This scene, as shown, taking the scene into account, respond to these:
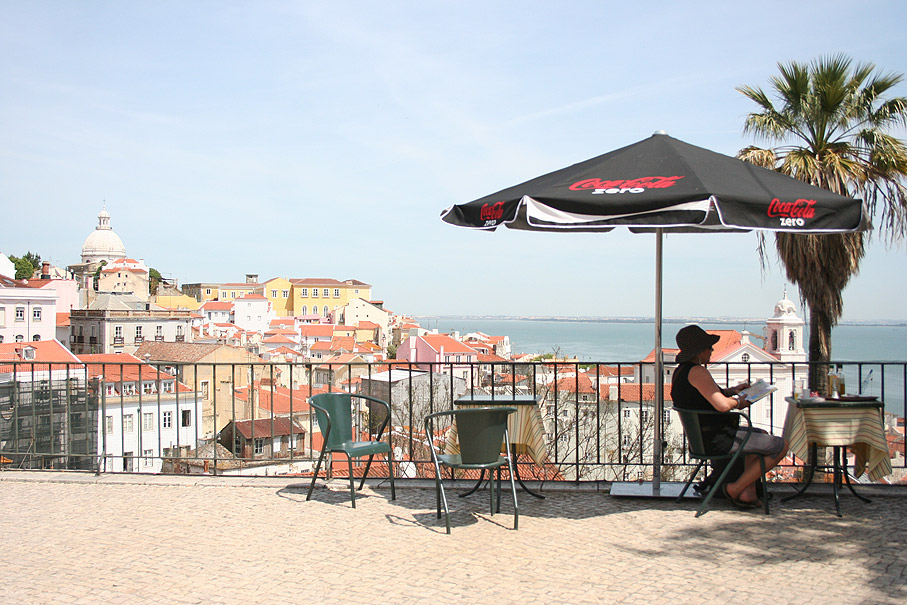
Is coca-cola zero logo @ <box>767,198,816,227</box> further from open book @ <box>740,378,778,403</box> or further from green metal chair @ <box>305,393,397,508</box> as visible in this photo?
green metal chair @ <box>305,393,397,508</box>

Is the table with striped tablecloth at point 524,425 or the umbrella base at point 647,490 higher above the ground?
the table with striped tablecloth at point 524,425

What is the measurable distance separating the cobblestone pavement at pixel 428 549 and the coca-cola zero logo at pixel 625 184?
2406 millimetres

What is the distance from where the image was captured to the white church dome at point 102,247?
139 m

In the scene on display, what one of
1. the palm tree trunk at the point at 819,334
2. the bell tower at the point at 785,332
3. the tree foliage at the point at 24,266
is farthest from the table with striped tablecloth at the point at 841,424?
the tree foliage at the point at 24,266

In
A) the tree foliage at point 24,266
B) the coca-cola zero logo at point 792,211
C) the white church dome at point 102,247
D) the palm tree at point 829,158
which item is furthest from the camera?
the white church dome at point 102,247

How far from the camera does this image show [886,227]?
12766 mm

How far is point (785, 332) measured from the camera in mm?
48938

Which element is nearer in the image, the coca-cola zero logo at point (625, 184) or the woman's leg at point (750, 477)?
the coca-cola zero logo at point (625, 184)

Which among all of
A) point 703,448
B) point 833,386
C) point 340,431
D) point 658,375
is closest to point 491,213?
point 658,375

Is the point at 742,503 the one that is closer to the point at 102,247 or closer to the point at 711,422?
the point at 711,422

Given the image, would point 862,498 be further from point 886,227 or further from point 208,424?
point 208,424

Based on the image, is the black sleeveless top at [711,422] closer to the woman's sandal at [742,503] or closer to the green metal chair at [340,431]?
the woman's sandal at [742,503]

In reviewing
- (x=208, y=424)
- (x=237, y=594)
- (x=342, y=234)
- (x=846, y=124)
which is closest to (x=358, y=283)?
(x=342, y=234)

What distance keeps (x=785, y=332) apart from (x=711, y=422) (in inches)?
1887
